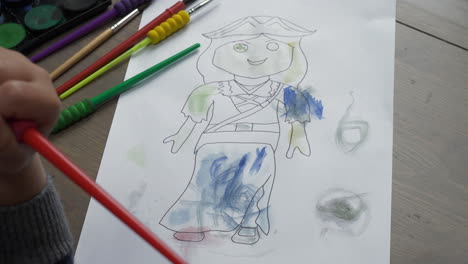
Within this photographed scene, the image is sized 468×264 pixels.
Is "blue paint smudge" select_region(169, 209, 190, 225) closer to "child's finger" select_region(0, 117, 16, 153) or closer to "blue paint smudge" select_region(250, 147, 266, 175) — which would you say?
"blue paint smudge" select_region(250, 147, 266, 175)

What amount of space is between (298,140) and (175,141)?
0.14m

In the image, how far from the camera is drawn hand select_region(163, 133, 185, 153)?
51 centimetres

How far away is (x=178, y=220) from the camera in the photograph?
0.47 meters

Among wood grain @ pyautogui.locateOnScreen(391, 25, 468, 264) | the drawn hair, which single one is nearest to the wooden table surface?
wood grain @ pyautogui.locateOnScreen(391, 25, 468, 264)

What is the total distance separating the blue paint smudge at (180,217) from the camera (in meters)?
0.47

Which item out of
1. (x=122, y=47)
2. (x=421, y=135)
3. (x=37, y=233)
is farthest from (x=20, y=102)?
(x=421, y=135)

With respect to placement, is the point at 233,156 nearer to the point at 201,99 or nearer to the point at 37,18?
the point at 201,99

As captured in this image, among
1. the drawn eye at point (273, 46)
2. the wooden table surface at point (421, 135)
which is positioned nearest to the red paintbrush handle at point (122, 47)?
the wooden table surface at point (421, 135)

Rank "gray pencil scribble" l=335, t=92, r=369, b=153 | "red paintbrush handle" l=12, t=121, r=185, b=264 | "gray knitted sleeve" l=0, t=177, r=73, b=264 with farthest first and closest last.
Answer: "gray pencil scribble" l=335, t=92, r=369, b=153 < "gray knitted sleeve" l=0, t=177, r=73, b=264 < "red paintbrush handle" l=12, t=121, r=185, b=264

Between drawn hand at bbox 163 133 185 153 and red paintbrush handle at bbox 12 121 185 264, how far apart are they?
0.64 ft

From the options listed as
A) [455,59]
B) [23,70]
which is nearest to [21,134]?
[23,70]

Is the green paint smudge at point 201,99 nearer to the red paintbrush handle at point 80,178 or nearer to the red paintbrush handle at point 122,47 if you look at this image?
the red paintbrush handle at point 122,47

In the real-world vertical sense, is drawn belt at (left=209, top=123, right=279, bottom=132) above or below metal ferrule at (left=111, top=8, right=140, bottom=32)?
below

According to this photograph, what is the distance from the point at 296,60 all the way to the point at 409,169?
0.19 meters
